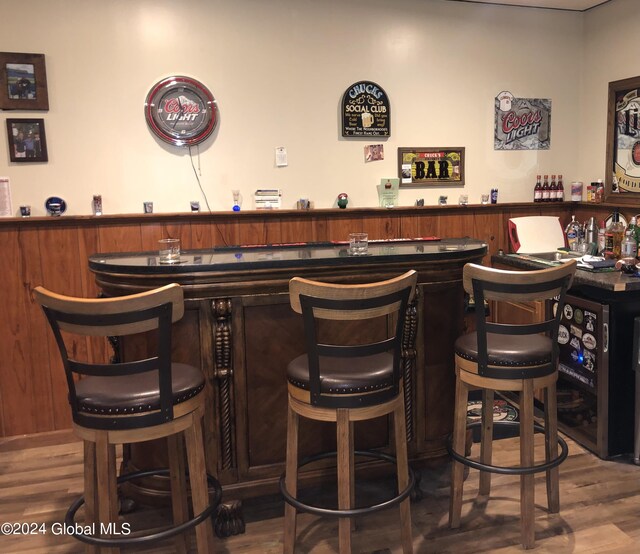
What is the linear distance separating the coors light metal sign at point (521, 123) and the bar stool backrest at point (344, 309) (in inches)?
112

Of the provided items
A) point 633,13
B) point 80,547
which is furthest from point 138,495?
point 633,13

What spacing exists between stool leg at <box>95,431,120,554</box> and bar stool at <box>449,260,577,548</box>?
1.32 meters

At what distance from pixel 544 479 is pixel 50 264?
3087mm

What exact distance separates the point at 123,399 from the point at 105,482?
0.93 ft

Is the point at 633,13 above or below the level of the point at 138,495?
above

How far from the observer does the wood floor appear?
2396mm

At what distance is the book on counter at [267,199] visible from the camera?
3.94 meters

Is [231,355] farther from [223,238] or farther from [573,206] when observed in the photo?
[573,206]

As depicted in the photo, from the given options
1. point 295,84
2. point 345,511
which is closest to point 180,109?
point 295,84

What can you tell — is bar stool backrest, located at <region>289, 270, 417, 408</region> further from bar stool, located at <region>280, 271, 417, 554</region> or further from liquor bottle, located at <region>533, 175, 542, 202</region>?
liquor bottle, located at <region>533, 175, 542, 202</region>

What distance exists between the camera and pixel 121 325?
1794 millimetres

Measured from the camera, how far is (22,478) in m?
3.07

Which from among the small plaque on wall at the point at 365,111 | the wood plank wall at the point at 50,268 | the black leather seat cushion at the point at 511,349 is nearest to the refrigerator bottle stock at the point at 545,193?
the small plaque on wall at the point at 365,111

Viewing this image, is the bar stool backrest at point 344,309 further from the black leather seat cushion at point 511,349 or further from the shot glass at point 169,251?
the shot glass at point 169,251
